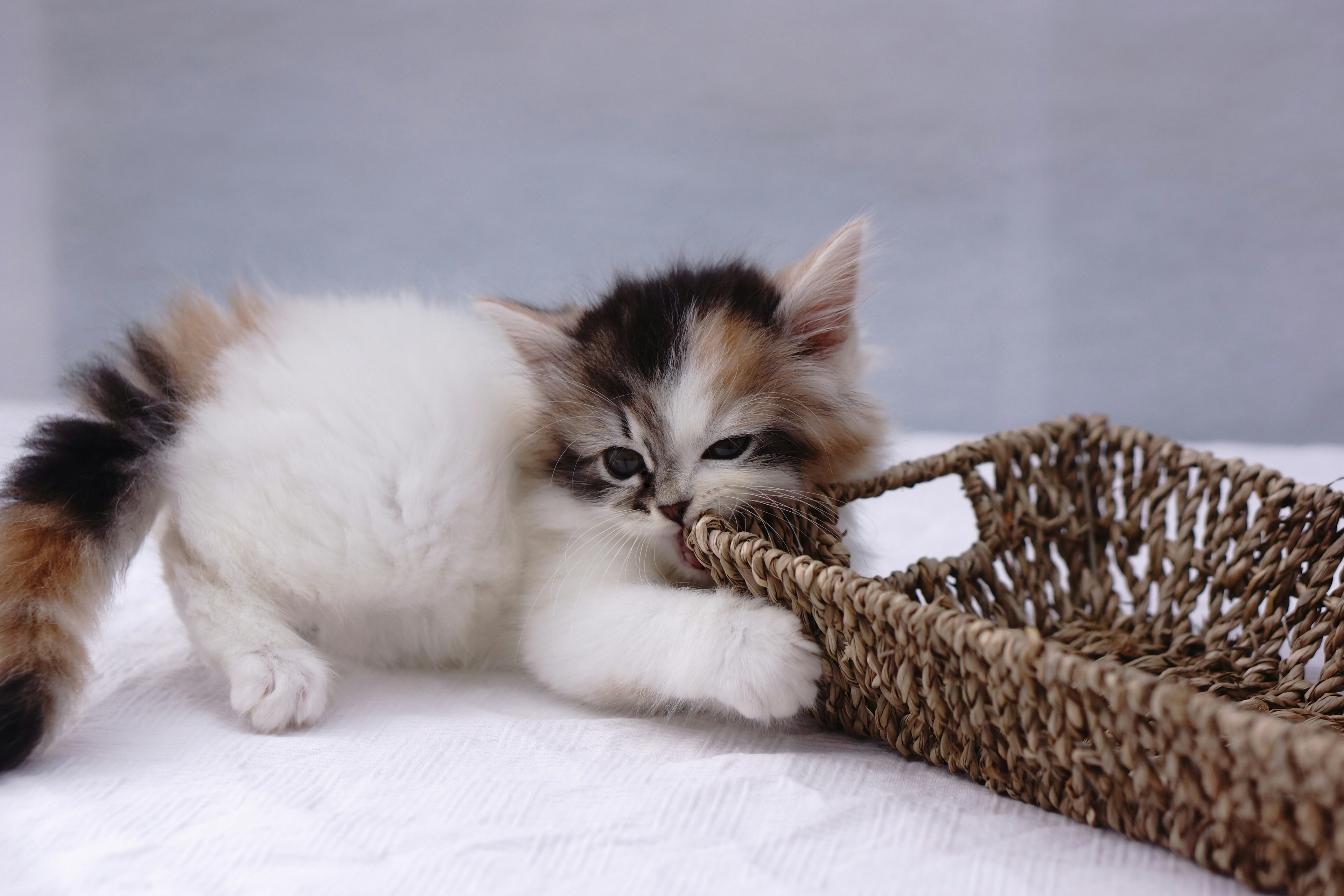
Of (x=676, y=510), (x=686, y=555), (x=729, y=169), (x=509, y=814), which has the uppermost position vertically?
(x=729, y=169)

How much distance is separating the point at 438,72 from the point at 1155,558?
3.14 meters

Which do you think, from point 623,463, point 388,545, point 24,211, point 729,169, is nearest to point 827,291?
point 623,463

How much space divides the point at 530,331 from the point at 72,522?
775 millimetres

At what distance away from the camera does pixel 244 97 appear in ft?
12.4

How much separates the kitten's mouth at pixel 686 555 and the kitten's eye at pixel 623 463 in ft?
0.42

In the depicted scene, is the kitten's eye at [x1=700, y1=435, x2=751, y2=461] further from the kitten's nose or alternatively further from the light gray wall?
the light gray wall

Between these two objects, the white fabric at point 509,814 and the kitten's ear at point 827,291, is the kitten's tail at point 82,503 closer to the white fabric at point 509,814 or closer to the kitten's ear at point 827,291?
the white fabric at point 509,814

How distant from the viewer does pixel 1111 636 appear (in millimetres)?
1830

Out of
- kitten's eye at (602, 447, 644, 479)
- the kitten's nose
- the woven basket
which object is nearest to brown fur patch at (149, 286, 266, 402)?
kitten's eye at (602, 447, 644, 479)

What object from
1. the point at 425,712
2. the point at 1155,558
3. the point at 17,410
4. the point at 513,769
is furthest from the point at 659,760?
the point at 17,410

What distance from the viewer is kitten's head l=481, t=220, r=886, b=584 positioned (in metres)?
1.54

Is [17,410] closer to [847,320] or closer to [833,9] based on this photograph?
[847,320]

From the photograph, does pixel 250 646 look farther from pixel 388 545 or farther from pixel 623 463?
pixel 623 463

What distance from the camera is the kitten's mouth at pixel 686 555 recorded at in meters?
1.58
